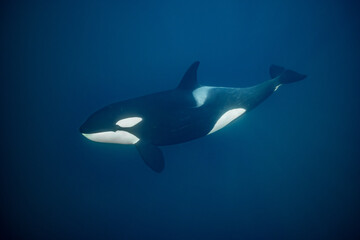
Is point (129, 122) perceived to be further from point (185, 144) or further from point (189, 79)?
point (185, 144)

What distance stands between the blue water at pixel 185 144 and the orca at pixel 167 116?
7.71 ft

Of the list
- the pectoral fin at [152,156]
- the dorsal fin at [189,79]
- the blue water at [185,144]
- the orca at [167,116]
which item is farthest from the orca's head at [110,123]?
the blue water at [185,144]

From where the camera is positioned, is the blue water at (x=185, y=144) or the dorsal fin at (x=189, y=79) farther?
the blue water at (x=185, y=144)

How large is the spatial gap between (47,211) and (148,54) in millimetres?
6898

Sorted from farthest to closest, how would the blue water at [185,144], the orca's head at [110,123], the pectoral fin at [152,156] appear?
1. the blue water at [185,144]
2. the pectoral fin at [152,156]
3. the orca's head at [110,123]

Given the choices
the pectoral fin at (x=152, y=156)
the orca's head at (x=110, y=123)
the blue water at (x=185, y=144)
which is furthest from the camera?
the blue water at (x=185, y=144)

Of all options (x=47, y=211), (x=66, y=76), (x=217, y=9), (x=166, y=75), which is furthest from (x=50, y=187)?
(x=217, y=9)

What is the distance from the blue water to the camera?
7039mm

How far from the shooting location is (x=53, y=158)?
24.8 feet

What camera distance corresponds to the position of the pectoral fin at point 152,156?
15.2 ft

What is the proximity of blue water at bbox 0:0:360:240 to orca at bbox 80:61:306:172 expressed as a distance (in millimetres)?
2350

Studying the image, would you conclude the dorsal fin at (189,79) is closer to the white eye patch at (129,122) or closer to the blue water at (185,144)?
the white eye patch at (129,122)

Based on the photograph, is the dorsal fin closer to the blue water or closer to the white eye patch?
the white eye patch

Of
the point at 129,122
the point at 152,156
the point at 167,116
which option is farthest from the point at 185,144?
the point at 129,122
